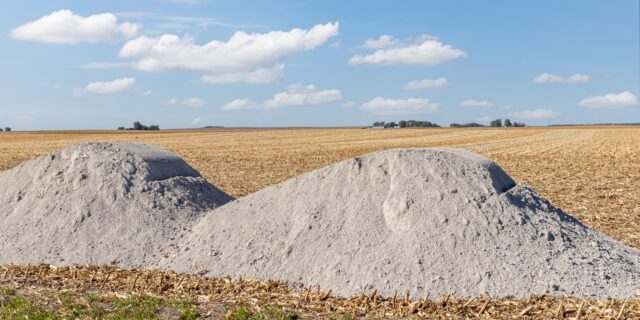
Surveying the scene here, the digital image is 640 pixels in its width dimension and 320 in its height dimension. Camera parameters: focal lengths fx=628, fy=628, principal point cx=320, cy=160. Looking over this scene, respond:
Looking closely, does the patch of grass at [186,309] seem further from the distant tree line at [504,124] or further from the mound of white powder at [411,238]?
the distant tree line at [504,124]

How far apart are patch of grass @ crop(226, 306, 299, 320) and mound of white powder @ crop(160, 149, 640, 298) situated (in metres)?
1.57

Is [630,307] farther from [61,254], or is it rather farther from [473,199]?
[61,254]

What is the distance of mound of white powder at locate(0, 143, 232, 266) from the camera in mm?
10312

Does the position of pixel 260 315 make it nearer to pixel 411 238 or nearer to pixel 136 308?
pixel 136 308

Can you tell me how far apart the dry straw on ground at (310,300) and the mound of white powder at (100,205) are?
1.22m

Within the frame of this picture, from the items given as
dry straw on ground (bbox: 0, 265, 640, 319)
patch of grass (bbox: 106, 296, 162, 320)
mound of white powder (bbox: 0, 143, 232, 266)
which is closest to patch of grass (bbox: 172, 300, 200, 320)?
patch of grass (bbox: 106, 296, 162, 320)

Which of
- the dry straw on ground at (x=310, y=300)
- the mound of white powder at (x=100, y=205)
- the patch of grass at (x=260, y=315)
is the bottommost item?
the dry straw on ground at (x=310, y=300)

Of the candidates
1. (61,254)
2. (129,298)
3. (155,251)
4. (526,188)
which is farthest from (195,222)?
(526,188)

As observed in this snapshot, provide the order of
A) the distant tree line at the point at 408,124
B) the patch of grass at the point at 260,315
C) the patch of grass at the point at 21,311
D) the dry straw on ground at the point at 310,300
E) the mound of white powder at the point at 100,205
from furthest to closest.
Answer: the distant tree line at the point at 408,124 < the mound of white powder at the point at 100,205 < the dry straw on ground at the point at 310,300 < the patch of grass at the point at 21,311 < the patch of grass at the point at 260,315

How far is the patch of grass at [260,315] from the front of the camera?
6578 millimetres

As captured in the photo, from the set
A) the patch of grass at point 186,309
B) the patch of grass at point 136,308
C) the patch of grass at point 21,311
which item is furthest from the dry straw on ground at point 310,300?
the patch of grass at point 21,311

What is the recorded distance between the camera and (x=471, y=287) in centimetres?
799

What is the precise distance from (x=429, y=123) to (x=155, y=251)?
308ft

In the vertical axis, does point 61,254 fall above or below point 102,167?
below
